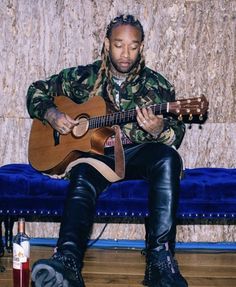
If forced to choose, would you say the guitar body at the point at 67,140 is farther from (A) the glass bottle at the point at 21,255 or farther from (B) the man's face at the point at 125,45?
(A) the glass bottle at the point at 21,255

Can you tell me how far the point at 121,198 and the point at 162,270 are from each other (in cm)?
58

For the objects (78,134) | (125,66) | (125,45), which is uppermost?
(125,45)

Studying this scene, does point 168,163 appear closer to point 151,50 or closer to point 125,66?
point 125,66

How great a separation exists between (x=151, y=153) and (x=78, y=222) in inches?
22.3

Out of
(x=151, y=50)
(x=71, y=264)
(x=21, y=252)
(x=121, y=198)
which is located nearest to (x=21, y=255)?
(x=21, y=252)

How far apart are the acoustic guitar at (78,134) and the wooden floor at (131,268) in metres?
0.59

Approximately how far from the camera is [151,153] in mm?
3180

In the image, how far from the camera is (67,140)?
3410mm

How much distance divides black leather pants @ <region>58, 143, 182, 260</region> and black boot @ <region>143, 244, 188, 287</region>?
44 mm

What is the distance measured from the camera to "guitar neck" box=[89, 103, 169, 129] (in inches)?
122

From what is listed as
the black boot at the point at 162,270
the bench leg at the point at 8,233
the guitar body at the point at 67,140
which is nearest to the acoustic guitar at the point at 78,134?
the guitar body at the point at 67,140

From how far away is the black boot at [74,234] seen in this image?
2627 mm

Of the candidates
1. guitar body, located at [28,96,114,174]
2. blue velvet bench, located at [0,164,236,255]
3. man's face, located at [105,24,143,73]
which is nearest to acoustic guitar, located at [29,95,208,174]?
guitar body, located at [28,96,114,174]

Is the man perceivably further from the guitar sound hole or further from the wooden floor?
the wooden floor
